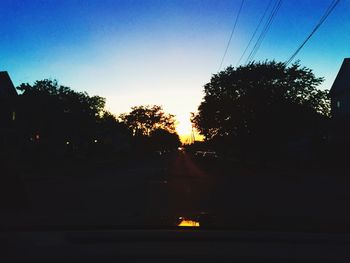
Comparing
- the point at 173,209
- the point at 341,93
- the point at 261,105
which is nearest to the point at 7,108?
the point at 261,105

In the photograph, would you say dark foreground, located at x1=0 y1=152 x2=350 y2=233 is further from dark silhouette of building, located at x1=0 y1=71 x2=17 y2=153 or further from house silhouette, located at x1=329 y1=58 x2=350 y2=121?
house silhouette, located at x1=329 y1=58 x2=350 y2=121

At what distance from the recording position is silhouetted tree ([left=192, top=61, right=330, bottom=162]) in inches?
1543

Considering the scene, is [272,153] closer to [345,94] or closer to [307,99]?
[307,99]

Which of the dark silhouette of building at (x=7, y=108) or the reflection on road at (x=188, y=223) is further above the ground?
the dark silhouette of building at (x=7, y=108)

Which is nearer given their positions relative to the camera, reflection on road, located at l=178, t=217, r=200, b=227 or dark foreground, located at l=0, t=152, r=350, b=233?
reflection on road, located at l=178, t=217, r=200, b=227

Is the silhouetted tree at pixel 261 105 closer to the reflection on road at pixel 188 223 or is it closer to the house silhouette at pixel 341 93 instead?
the house silhouette at pixel 341 93

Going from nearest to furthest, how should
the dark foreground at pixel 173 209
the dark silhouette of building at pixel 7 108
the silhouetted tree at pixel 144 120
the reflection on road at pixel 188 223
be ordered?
the reflection on road at pixel 188 223
the dark foreground at pixel 173 209
the dark silhouette of building at pixel 7 108
the silhouetted tree at pixel 144 120

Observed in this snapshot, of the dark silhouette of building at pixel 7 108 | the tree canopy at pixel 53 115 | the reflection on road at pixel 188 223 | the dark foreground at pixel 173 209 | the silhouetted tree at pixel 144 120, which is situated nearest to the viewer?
the reflection on road at pixel 188 223

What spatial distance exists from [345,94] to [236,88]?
10700mm

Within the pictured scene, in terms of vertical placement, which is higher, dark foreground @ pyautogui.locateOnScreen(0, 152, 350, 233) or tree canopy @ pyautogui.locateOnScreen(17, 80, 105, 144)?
tree canopy @ pyautogui.locateOnScreen(17, 80, 105, 144)

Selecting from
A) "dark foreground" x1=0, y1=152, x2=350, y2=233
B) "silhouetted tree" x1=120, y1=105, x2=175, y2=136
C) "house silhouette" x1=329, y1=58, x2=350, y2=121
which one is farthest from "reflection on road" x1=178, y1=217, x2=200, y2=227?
"silhouetted tree" x1=120, y1=105, x2=175, y2=136

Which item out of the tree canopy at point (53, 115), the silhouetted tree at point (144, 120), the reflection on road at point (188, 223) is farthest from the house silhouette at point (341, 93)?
the silhouetted tree at point (144, 120)

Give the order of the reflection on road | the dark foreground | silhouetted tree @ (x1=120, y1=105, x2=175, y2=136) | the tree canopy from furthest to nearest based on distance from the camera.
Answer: silhouetted tree @ (x1=120, y1=105, x2=175, y2=136) → the tree canopy → the dark foreground → the reflection on road

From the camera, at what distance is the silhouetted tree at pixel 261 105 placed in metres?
39.2
